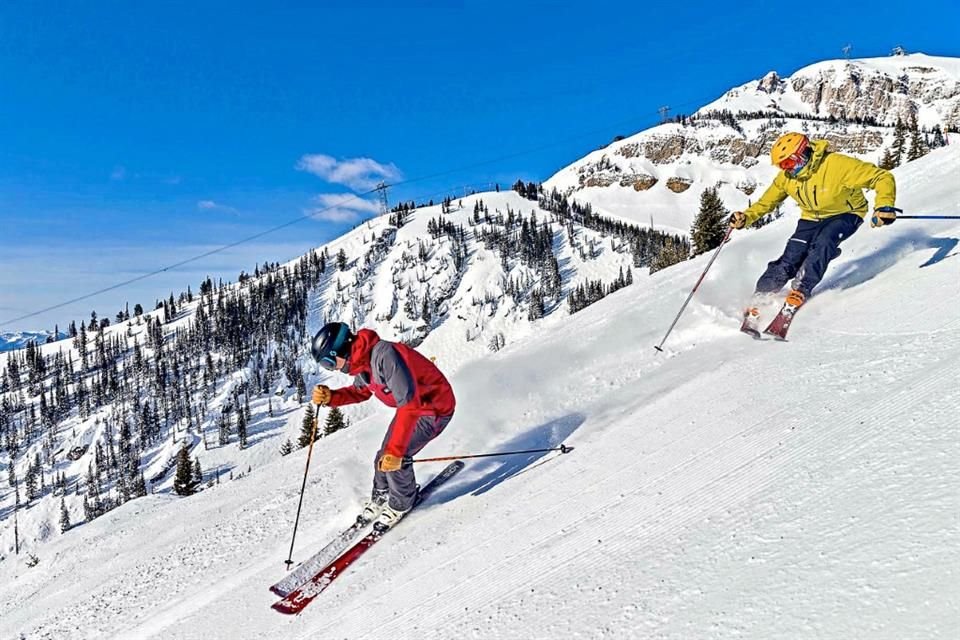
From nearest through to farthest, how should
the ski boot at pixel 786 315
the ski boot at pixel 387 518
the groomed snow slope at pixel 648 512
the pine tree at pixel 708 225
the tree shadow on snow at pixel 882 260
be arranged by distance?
the groomed snow slope at pixel 648 512 → the ski boot at pixel 387 518 → the ski boot at pixel 786 315 → the tree shadow on snow at pixel 882 260 → the pine tree at pixel 708 225

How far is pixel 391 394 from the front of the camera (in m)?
5.71

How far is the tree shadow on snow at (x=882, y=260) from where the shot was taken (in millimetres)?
8984

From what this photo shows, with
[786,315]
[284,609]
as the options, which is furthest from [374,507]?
[786,315]

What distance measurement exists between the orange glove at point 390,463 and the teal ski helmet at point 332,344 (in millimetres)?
1048

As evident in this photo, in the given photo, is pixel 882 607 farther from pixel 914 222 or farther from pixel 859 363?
pixel 914 222

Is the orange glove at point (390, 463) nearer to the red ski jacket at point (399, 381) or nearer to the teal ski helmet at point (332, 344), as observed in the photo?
the red ski jacket at point (399, 381)

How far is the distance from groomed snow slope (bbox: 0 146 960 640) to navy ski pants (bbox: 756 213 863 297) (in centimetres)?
48

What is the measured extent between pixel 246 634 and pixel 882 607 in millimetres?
4503

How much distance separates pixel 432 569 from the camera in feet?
15.5

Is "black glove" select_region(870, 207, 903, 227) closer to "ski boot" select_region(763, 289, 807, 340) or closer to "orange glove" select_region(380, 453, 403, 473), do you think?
"ski boot" select_region(763, 289, 807, 340)

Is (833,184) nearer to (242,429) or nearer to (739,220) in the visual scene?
(739,220)

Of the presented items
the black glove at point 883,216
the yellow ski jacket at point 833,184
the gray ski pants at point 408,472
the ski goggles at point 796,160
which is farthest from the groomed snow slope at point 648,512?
the ski goggles at point 796,160

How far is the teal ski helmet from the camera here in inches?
216

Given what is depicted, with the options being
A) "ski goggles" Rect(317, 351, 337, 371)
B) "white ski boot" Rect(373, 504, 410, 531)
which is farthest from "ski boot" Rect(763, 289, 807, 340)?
"ski goggles" Rect(317, 351, 337, 371)
